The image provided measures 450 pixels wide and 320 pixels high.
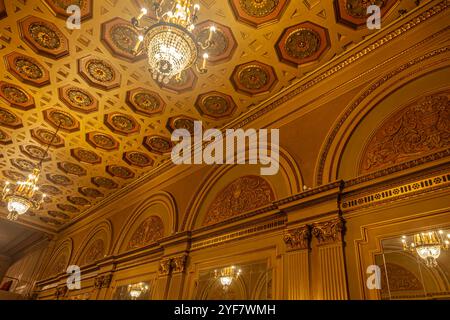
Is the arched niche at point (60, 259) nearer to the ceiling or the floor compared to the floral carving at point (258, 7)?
nearer to the floor

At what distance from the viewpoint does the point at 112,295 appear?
837cm

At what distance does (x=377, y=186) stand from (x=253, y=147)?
292 centimetres

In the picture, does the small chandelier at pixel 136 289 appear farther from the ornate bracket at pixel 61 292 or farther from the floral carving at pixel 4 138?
the floral carving at pixel 4 138

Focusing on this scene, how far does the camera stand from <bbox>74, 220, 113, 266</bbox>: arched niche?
404 inches

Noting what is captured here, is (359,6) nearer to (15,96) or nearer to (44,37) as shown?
(44,37)

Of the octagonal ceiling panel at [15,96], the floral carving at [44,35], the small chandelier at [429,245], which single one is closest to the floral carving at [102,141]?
the octagonal ceiling panel at [15,96]

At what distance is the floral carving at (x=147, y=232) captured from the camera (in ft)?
26.9

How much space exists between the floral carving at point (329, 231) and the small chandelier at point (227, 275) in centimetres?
174

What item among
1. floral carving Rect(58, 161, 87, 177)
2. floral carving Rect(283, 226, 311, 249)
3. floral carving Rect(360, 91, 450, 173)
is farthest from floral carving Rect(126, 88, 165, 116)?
floral carving Rect(360, 91, 450, 173)

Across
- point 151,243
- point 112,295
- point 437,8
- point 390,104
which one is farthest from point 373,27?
point 112,295

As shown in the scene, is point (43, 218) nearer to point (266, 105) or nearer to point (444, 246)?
point (266, 105)

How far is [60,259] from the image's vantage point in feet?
43.4
